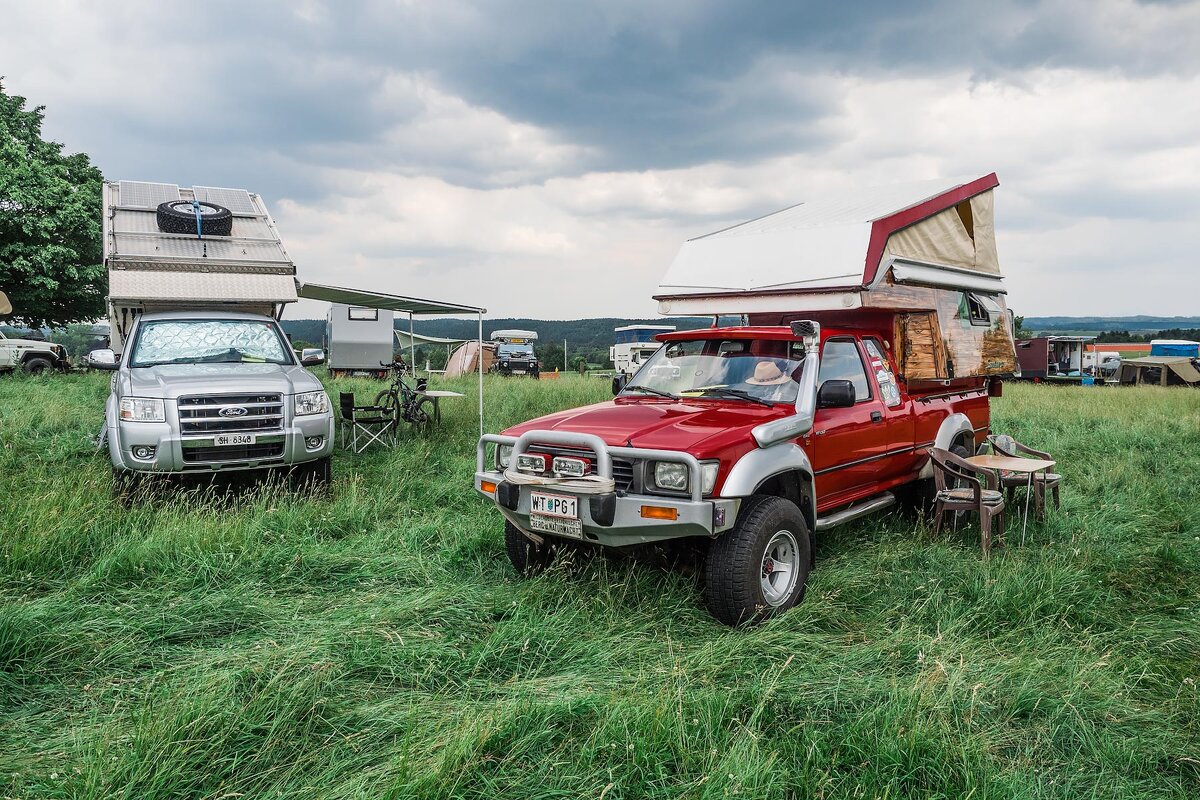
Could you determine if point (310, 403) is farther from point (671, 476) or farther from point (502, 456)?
point (671, 476)

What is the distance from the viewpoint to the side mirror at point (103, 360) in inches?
291

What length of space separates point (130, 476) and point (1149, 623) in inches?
306

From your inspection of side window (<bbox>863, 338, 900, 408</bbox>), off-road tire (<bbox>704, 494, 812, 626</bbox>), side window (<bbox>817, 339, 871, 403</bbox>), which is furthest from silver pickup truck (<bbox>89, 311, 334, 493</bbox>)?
side window (<bbox>863, 338, 900, 408</bbox>)

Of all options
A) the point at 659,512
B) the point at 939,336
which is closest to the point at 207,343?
the point at 659,512

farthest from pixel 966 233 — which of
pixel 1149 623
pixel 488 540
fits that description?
pixel 488 540

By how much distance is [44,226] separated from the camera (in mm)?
21672

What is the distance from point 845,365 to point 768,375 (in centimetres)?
83

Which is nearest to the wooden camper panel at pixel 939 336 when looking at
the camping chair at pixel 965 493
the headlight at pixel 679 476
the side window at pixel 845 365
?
the side window at pixel 845 365

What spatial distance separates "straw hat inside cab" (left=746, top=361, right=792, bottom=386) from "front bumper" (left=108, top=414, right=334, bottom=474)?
435 centimetres

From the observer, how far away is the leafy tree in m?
21.5

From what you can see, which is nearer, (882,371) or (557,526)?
(557,526)

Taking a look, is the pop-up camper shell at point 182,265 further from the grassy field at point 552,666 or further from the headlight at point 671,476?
the headlight at point 671,476

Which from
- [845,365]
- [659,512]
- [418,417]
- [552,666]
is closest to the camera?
[552,666]

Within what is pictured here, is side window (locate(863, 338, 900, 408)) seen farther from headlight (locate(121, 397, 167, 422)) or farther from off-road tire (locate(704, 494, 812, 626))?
headlight (locate(121, 397, 167, 422))
